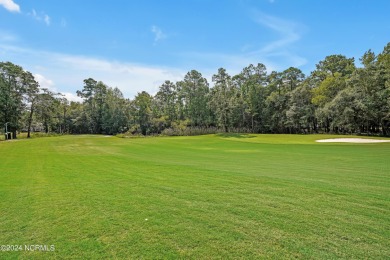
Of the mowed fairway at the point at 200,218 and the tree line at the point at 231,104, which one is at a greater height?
the tree line at the point at 231,104

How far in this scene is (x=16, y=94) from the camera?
149ft

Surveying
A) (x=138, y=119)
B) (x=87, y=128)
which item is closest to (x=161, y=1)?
(x=138, y=119)

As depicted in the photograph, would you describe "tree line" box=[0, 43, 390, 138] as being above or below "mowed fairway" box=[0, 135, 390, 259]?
above

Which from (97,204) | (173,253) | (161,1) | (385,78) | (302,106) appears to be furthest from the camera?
(302,106)

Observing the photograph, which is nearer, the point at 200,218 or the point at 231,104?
the point at 200,218

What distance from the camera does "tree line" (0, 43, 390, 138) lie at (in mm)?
39156

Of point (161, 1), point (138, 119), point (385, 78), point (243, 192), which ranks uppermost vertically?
point (161, 1)

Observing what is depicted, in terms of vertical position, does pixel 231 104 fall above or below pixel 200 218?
above

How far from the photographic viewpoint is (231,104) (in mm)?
59344

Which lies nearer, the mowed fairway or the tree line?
the mowed fairway

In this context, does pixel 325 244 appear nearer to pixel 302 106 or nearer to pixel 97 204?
pixel 97 204

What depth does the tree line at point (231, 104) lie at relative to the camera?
3916 cm

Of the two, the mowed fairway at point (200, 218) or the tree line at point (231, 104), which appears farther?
the tree line at point (231, 104)

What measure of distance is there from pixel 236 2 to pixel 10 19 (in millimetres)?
15409
